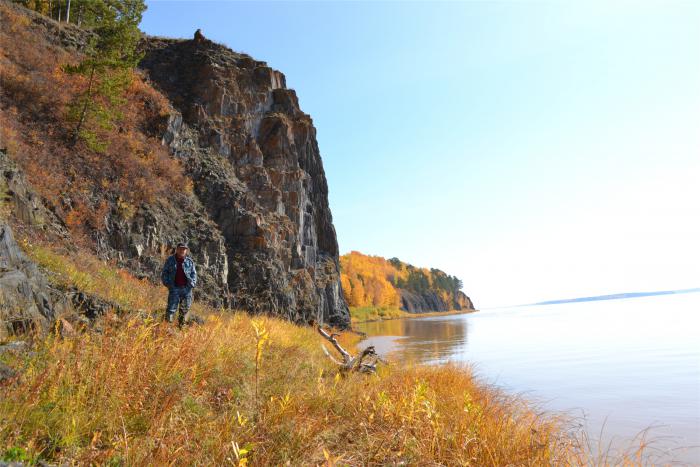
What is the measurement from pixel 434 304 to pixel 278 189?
103 metres

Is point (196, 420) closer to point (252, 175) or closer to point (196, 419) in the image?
point (196, 419)

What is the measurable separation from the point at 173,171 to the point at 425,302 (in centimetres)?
10674

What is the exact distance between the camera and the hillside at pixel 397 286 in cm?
8762

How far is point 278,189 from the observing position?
3077cm

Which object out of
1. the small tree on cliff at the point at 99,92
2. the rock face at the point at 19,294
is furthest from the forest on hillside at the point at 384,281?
the rock face at the point at 19,294

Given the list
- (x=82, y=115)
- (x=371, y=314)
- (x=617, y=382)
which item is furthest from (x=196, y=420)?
(x=371, y=314)

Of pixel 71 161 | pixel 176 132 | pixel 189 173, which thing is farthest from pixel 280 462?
pixel 176 132

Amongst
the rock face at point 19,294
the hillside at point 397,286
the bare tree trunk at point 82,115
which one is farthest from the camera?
the hillside at point 397,286

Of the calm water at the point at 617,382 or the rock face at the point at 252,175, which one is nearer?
the calm water at the point at 617,382

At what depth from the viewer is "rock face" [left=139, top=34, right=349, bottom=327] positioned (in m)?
23.2

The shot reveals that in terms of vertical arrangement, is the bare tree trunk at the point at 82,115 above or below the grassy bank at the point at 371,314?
above

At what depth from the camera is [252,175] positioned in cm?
2911

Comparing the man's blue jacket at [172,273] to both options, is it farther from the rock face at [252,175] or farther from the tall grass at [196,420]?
the rock face at [252,175]

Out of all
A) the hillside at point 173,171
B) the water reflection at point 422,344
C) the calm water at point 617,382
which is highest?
the hillside at point 173,171
